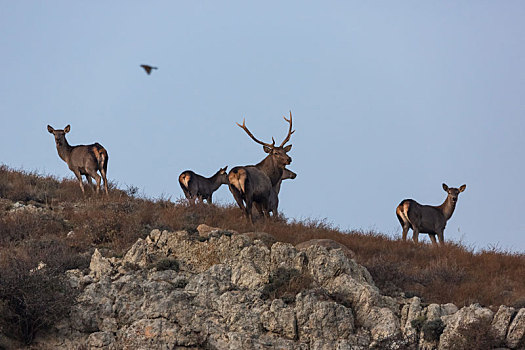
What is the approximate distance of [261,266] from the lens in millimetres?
13734

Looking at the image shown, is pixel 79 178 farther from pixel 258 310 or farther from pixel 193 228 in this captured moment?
pixel 258 310

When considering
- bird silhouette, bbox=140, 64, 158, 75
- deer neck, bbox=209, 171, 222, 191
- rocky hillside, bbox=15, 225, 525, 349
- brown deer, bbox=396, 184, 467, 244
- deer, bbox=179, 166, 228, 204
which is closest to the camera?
rocky hillside, bbox=15, 225, 525, 349

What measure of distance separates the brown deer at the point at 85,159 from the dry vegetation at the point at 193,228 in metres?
1.01

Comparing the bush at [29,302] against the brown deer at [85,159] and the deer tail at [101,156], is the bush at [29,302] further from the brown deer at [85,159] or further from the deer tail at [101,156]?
the deer tail at [101,156]

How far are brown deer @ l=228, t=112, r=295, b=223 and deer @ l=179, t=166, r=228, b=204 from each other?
120 inches

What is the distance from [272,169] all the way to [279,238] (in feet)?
15.1

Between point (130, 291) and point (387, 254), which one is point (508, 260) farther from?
point (130, 291)

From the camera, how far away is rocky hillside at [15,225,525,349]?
483 inches

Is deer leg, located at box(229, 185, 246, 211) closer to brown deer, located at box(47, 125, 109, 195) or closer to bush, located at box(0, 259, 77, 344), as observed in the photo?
brown deer, located at box(47, 125, 109, 195)

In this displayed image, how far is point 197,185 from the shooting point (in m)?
25.2

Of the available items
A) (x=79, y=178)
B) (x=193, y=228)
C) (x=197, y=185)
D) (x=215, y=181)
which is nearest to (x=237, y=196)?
(x=193, y=228)

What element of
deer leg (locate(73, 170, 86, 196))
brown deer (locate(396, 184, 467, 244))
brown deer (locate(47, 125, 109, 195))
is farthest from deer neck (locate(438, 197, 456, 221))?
deer leg (locate(73, 170, 86, 196))

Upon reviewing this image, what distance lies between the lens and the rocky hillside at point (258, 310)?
12.3m

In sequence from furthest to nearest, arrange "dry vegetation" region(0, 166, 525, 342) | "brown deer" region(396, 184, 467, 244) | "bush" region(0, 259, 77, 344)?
"brown deer" region(396, 184, 467, 244) → "dry vegetation" region(0, 166, 525, 342) → "bush" region(0, 259, 77, 344)
